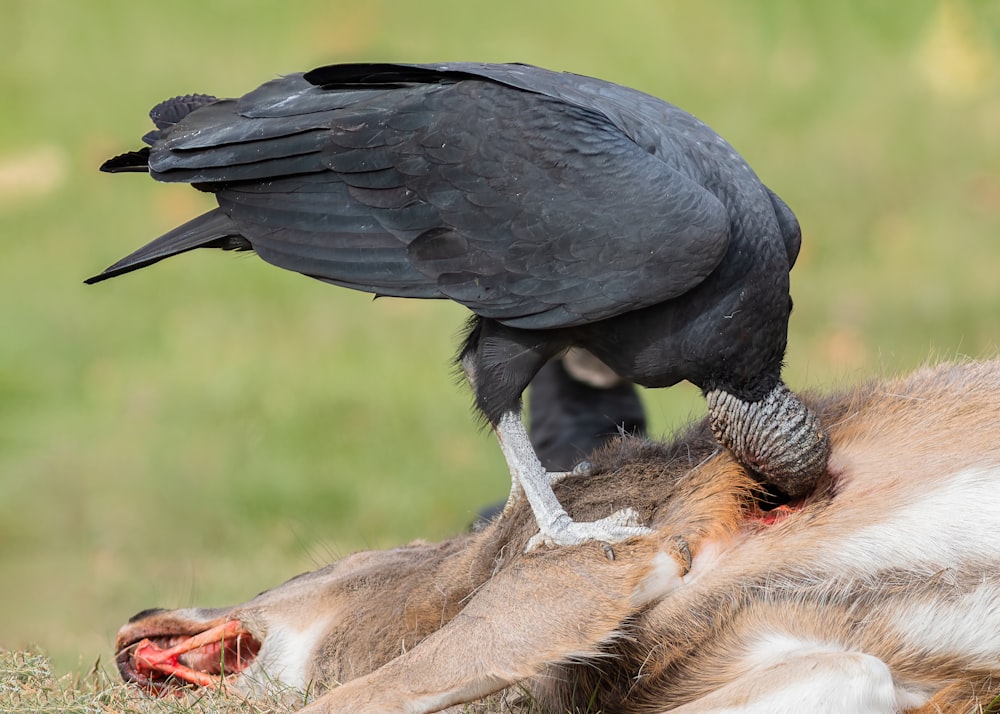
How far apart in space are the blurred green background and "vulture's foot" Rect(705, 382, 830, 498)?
383cm

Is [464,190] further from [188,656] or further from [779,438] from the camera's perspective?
[188,656]

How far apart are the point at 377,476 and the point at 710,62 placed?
3.96m

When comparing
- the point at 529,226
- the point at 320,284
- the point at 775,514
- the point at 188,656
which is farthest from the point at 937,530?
the point at 320,284

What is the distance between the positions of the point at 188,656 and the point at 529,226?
64.5 inches

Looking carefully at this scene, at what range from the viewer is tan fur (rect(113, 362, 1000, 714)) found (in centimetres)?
316

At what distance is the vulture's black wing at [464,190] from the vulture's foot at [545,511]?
0.34m

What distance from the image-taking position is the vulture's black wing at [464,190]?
11.4ft

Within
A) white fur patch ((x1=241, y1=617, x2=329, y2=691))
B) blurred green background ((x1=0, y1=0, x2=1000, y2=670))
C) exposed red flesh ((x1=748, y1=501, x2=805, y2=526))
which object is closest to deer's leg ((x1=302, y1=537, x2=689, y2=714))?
exposed red flesh ((x1=748, y1=501, x2=805, y2=526))

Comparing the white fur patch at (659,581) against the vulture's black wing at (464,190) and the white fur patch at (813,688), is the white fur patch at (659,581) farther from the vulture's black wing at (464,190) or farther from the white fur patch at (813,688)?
the vulture's black wing at (464,190)

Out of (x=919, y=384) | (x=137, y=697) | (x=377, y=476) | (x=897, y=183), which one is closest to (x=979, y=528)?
(x=919, y=384)

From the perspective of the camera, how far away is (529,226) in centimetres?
356

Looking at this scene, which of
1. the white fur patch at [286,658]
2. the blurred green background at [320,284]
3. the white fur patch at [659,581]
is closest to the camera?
the white fur patch at [659,581]

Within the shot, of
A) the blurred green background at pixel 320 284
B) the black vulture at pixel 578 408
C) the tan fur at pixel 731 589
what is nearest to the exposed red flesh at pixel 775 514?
the tan fur at pixel 731 589

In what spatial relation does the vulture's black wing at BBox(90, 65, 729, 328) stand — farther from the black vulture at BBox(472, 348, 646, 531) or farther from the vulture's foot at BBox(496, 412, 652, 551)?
the black vulture at BBox(472, 348, 646, 531)
